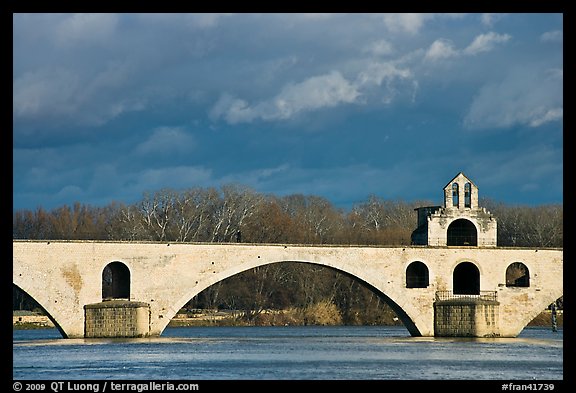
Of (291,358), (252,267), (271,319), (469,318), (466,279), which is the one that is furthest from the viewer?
(271,319)

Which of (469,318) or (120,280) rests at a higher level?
(120,280)

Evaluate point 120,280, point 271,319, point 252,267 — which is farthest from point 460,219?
point 271,319

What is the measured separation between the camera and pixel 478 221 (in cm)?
5916

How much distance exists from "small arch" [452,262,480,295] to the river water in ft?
11.3

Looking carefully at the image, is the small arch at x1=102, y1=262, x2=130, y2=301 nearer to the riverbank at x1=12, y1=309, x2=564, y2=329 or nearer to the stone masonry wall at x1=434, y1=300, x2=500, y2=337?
the stone masonry wall at x1=434, y1=300, x2=500, y2=337

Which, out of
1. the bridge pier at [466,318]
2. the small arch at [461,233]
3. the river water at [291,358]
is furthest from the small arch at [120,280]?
the small arch at [461,233]

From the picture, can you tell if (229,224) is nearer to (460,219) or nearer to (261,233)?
(261,233)

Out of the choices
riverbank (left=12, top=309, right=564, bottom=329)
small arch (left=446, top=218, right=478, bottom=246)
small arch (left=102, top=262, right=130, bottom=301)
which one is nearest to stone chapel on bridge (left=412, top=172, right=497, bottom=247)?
small arch (left=446, top=218, right=478, bottom=246)

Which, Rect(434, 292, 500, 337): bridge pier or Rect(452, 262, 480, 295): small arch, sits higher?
Rect(452, 262, 480, 295): small arch

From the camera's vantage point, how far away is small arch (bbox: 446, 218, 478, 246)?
59.6 m

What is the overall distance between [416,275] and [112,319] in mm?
15371

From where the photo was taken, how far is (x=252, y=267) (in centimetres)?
5503

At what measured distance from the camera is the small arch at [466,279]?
193 feet
